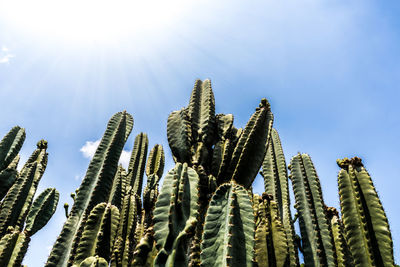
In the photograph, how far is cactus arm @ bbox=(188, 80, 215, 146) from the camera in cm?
372

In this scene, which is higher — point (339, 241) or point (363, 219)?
point (339, 241)

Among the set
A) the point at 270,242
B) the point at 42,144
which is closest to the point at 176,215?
the point at 270,242

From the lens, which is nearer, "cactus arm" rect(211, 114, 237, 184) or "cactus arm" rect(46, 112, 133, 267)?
"cactus arm" rect(46, 112, 133, 267)

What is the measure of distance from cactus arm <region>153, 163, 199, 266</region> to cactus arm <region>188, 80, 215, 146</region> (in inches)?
32.1

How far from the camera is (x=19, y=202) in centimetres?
484

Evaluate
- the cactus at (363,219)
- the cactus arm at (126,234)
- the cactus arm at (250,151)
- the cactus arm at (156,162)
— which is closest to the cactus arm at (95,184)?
the cactus arm at (126,234)

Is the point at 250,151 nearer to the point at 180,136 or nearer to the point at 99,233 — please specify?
the point at 180,136

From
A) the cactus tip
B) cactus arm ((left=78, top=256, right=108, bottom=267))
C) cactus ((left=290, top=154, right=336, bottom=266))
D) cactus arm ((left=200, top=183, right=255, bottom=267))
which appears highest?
the cactus tip

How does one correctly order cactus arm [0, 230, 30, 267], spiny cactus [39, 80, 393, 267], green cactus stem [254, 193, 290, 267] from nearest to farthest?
spiny cactus [39, 80, 393, 267] → green cactus stem [254, 193, 290, 267] → cactus arm [0, 230, 30, 267]

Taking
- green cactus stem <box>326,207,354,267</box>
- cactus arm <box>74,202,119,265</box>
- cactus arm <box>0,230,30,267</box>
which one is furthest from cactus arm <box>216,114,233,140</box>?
cactus arm <box>0,230,30,267</box>

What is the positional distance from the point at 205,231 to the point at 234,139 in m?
1.65

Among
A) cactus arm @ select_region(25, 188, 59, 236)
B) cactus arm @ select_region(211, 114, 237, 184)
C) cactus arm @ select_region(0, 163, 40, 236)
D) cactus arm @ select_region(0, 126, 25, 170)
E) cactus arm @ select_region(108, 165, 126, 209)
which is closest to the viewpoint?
cactus arm @ select_region(211, 114, 237, 184)

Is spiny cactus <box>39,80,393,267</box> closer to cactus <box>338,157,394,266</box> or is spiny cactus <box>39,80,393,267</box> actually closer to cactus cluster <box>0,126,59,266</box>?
cactus <box>338,157,394,266</box>

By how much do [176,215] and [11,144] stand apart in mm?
4632
